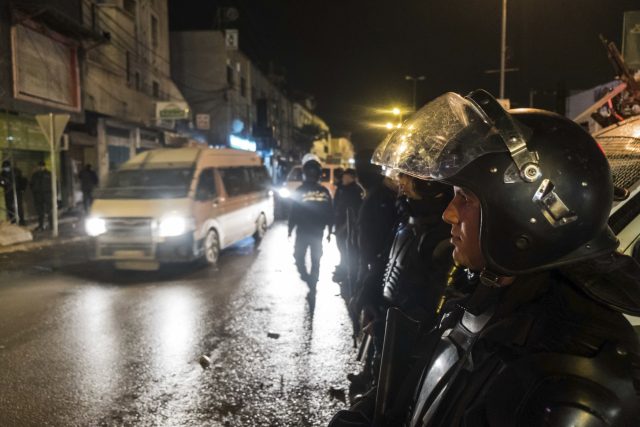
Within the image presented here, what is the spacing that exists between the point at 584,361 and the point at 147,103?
77.1ft

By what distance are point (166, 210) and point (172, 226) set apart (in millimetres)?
298

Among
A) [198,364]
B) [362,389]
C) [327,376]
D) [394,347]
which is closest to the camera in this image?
[394,347]

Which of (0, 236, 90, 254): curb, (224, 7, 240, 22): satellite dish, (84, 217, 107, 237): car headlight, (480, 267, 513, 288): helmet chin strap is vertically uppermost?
(224, 7, 240, 22): satellite dish

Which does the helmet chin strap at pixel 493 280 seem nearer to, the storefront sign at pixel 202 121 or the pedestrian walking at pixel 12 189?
the pedestrian walking at pixel 12 189

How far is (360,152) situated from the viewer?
5039mm

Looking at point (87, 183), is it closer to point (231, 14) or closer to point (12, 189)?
point (12, 189)

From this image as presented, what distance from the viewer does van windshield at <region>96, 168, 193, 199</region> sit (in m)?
8.53

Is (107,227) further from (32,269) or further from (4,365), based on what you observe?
(4,365)

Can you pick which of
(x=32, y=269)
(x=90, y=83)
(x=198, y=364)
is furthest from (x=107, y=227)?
(x=90, y=83)

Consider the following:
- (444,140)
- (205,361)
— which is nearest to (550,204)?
(444,140)

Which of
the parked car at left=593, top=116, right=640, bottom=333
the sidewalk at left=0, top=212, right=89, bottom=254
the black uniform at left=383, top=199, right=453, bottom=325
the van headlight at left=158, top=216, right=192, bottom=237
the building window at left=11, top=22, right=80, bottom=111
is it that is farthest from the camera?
the building window at left=11, top=22, right=80, bottom=111

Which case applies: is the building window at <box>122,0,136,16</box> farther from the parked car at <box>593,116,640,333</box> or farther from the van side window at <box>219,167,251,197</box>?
the parked car at <box>593,116,640,333</box>

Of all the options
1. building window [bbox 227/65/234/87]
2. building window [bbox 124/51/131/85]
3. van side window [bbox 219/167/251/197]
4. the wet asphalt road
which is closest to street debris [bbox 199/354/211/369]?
the wet asphalt road

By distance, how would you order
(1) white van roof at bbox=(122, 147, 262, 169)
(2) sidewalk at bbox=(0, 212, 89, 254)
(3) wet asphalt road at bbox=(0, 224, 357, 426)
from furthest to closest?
(2) sidewalk at bbox=(0, 212, 89, 254), (1) white van roof at bbox=(122, 147, 262, 169), (3) wet asphalt road at bbox=(0, 224, 357, 426)
